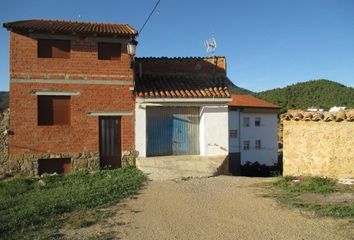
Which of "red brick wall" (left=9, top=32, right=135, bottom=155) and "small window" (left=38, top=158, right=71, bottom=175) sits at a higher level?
"red brick wall" (left=9, top=32, right=135, bottom=155)

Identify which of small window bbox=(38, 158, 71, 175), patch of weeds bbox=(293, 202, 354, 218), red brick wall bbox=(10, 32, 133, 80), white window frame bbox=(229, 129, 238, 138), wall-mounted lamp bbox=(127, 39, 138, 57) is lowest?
patch of weeds bbox=(293, 202, 354, 218)

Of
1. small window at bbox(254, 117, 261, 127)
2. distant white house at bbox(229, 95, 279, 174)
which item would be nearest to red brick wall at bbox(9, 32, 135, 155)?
distant white house at bbox(229, 95, 279, 174)

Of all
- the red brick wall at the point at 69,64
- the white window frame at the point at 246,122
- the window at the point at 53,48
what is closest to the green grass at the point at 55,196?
the red brick wall at the point at 69,64

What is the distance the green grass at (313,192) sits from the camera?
850 cm

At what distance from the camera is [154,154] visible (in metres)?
16.2

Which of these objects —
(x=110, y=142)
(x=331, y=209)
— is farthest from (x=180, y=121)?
(x=331, y=209)

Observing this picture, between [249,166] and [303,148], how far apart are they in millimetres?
19335

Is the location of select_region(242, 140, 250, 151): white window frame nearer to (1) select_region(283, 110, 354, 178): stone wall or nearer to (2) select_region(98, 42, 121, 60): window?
(1) select_region(283, 110, 354, 178): stone wall

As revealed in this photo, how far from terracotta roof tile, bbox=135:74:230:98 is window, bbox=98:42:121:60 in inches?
62.2

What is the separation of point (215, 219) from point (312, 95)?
44.3 meters

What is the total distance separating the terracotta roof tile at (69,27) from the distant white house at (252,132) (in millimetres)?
20431

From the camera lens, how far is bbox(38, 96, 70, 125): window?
15.2m

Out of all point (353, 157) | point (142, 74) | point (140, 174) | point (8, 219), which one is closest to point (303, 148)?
point (353, 157)

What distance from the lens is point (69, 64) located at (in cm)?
1538
